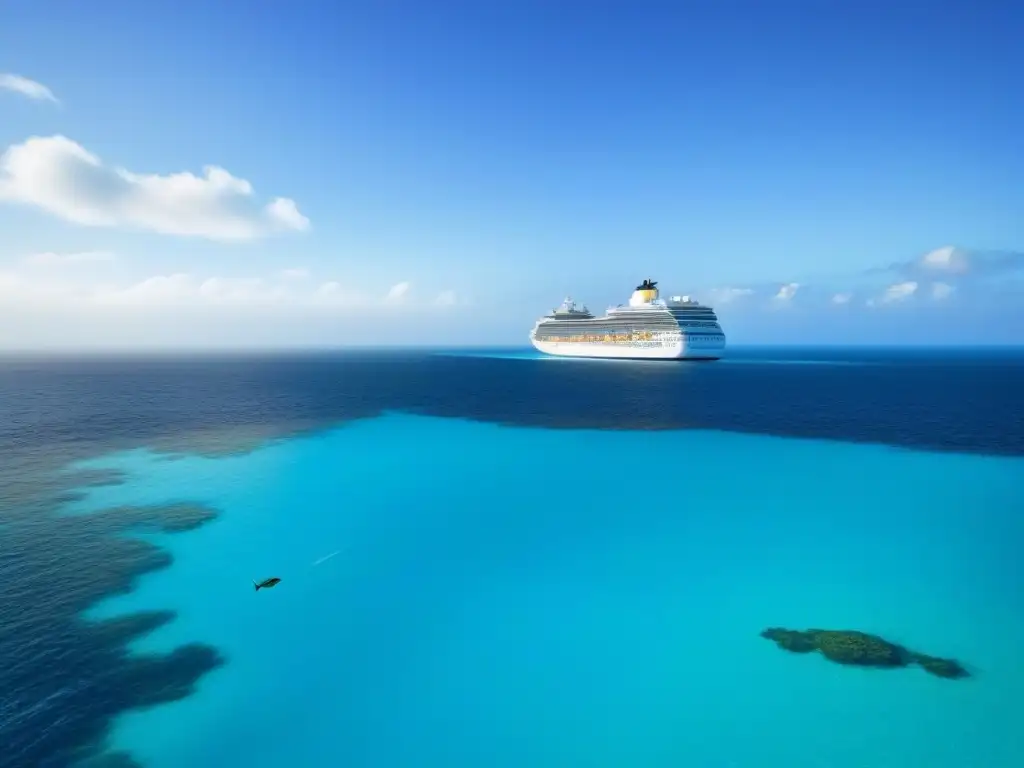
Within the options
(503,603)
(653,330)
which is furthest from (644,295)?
(503,603)

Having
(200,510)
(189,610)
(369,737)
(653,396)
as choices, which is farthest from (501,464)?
(653,396)

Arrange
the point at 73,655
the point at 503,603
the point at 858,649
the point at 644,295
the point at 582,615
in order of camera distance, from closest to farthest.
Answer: the point at 73,655 < the point at 858,649 < the point at 582,615 < the point at 503,603 < the point at 644,295

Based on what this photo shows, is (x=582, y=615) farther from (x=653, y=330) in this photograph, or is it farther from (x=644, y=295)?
(x=644, y=295)

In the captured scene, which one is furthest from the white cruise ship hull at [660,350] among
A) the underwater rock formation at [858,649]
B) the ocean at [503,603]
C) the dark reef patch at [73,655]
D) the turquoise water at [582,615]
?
the dark reef patch at [73,655]

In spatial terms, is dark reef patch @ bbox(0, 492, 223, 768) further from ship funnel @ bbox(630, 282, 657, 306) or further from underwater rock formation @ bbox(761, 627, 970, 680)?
ship funnel @ bbox(630, 282, 657, 306)

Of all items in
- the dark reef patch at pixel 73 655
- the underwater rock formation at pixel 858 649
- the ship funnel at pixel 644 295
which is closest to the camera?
the dark reef patch at pixel 73 655

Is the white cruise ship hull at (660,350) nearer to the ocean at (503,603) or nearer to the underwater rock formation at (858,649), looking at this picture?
the ocean at (503,603)
